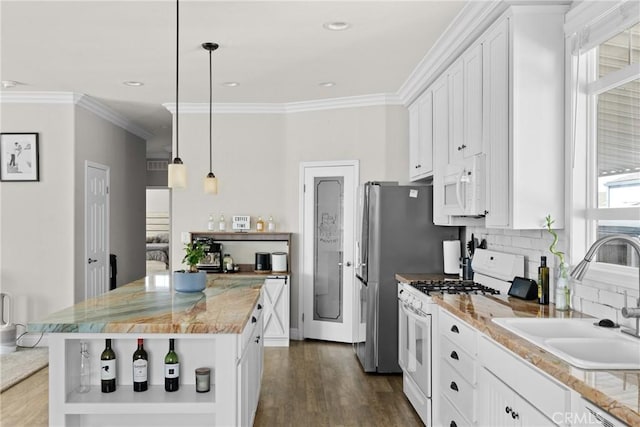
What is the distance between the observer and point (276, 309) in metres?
5.97

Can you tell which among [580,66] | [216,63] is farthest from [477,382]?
[216,63]

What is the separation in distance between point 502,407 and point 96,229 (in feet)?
18.1

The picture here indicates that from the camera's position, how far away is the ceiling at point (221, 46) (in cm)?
345

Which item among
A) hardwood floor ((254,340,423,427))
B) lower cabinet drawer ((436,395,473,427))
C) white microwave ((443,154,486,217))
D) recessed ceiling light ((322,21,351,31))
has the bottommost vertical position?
hardwood floor ((254,340,423,427))

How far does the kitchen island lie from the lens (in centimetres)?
242

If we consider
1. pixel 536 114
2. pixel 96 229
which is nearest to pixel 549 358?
pixel 536 114

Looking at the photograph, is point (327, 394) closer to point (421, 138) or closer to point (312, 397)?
point (312, 397)

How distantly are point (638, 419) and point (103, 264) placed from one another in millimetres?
6380

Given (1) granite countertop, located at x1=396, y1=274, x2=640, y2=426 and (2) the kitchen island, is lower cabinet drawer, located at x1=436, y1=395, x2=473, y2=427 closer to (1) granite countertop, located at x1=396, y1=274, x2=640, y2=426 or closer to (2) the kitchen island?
(1) granite countertop, located at x1=396, y1=274, x2=640, y2=426

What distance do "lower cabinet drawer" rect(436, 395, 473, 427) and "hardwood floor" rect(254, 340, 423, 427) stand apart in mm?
530

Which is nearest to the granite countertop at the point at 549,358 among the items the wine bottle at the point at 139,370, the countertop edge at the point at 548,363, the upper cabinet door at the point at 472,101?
the countertop edge at the point at 548,363

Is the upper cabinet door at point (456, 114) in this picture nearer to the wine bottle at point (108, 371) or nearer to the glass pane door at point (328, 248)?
the glass pane door at point (328, 248)

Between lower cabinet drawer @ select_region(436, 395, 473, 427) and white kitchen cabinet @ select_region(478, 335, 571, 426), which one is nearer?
white kitchen cabinet @ select_region(478, 335, 571, 426)

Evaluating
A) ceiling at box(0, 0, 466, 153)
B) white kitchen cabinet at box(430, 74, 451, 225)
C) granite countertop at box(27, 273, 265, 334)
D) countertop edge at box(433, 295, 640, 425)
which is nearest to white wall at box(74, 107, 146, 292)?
ceiling at box(0, 0, 466, 153)
